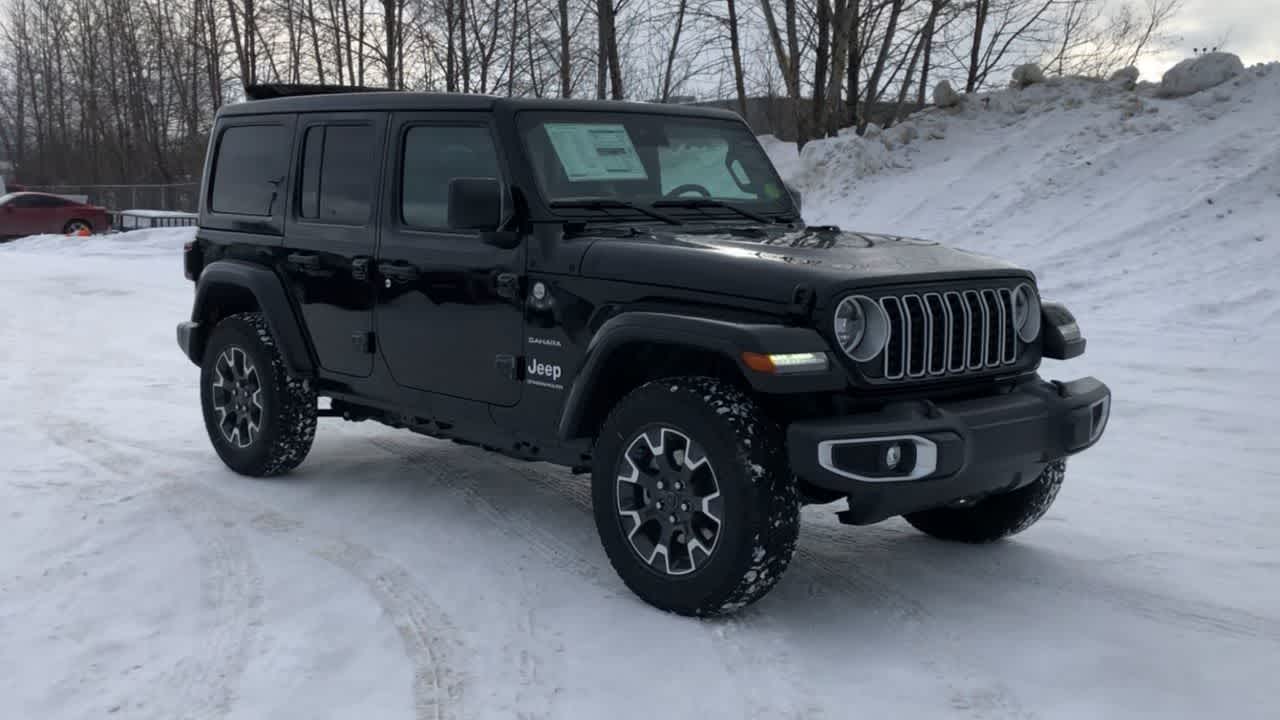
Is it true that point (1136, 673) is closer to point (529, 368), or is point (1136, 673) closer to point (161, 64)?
point (529, 368)

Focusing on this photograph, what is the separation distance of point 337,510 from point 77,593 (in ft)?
4.81

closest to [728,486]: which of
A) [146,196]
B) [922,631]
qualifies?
[922,631]

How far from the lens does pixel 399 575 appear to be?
4977 mm

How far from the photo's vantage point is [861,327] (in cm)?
417

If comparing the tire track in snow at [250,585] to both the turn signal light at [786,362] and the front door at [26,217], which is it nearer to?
the turn signal light at [786,362]

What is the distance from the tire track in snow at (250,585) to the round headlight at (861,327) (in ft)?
A: 5.59

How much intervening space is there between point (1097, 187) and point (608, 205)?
12.4m

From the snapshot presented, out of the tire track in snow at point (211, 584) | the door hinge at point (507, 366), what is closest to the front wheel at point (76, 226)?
the tire track in snow at point (211, 584)

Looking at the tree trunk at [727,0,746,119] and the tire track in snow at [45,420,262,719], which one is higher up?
the tree trunk at [727,0,746,119]

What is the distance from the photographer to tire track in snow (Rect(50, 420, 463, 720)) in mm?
3852

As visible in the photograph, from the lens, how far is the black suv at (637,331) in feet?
13.6

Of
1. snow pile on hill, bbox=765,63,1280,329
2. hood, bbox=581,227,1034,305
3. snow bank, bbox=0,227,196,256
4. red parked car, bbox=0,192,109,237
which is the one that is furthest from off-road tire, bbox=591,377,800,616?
red parked car, bbox=0,192,109,237

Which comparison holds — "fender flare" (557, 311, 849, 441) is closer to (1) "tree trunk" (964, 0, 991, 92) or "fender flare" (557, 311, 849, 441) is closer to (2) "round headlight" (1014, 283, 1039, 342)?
(2) "round headlight" (1014, 283, 1039, 342)

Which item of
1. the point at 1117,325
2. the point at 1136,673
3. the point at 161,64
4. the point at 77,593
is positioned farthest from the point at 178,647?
the point at 161,64
